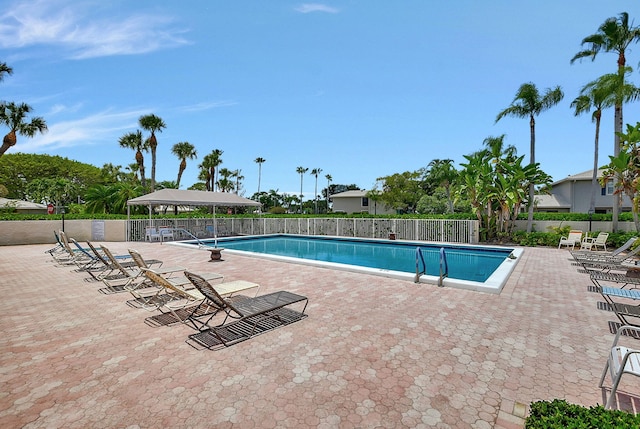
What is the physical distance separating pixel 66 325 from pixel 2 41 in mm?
14058

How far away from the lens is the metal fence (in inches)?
682

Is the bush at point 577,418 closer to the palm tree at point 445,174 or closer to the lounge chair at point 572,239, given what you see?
the lounge chair at point 572,239

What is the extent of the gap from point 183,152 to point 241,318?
120 feet

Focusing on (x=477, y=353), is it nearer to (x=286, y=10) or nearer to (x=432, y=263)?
A: (x=432, y=263)

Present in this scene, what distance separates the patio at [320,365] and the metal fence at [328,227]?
11.4 metres

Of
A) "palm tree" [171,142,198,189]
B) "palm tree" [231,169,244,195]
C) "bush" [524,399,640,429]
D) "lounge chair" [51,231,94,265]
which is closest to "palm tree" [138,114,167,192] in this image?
A: "palm tree" [171,142,198,189]

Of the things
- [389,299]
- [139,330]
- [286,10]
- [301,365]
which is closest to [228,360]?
[301,365]

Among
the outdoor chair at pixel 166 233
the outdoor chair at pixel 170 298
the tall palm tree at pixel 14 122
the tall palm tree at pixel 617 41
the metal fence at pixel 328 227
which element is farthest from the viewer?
the tall palm tree at pixel 14 122

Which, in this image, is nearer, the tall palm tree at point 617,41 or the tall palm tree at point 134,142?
the tall palm tree at point 617,41

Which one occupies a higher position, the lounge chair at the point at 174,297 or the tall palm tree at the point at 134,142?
the tall palm tree at the point at 134,142

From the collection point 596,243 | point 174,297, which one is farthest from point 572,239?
point 174,297

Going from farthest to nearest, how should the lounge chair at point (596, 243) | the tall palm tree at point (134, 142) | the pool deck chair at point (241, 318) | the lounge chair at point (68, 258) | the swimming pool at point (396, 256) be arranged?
the tall palm tree at point (134, 142) → the lounge chair at point (596, 243) → the lounge chair at point (68, 258) → the swimming pool at point (396, 256) → the pool deck chair at point (241, 318)

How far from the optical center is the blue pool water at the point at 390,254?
11.6m

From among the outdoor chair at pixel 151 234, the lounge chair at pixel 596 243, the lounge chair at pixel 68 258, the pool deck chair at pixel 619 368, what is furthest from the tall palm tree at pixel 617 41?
the outdoor chair at pixel 151 234
